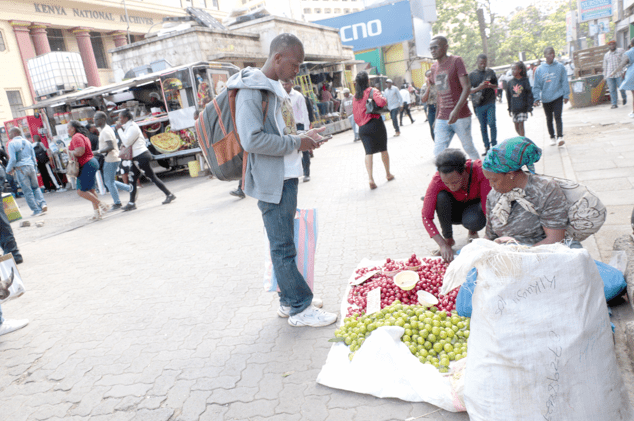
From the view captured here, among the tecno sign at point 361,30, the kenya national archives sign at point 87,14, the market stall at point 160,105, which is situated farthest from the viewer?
the tecno sign at point 361,30

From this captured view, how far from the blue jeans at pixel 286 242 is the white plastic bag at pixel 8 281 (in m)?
2.27

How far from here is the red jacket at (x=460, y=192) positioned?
3.61 metres

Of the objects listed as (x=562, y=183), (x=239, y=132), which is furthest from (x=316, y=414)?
(x=562, y=183)

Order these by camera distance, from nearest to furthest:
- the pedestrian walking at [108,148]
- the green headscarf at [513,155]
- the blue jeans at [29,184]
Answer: the green headscarf at [513,155] → the pedestrian walking at [108,148] → the blue jeans at [29,184]

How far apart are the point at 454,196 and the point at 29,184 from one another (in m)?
9.98

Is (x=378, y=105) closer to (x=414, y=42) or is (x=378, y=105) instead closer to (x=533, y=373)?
(x=533, y=373)

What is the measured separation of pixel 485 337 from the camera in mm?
1891

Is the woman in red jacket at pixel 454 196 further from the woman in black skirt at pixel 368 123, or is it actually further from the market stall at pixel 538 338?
the woman in black skirt at pixel 368 123

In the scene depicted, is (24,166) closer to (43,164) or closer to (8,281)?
(43,164)

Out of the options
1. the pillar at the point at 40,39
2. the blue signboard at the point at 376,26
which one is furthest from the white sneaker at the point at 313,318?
the blue signboard at the point at 376,26

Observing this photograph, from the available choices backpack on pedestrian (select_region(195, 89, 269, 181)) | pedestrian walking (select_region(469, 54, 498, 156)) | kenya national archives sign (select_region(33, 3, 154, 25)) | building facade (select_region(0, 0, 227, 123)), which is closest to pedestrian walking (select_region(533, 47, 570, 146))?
pedestrian walking (select_region(469, 54, 498, 156))

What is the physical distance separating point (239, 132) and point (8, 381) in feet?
7.59

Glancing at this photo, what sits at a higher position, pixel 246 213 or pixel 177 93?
pixel 177 93

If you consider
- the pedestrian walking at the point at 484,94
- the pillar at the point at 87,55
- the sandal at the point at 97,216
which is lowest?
the sandal at the point at 97,216
